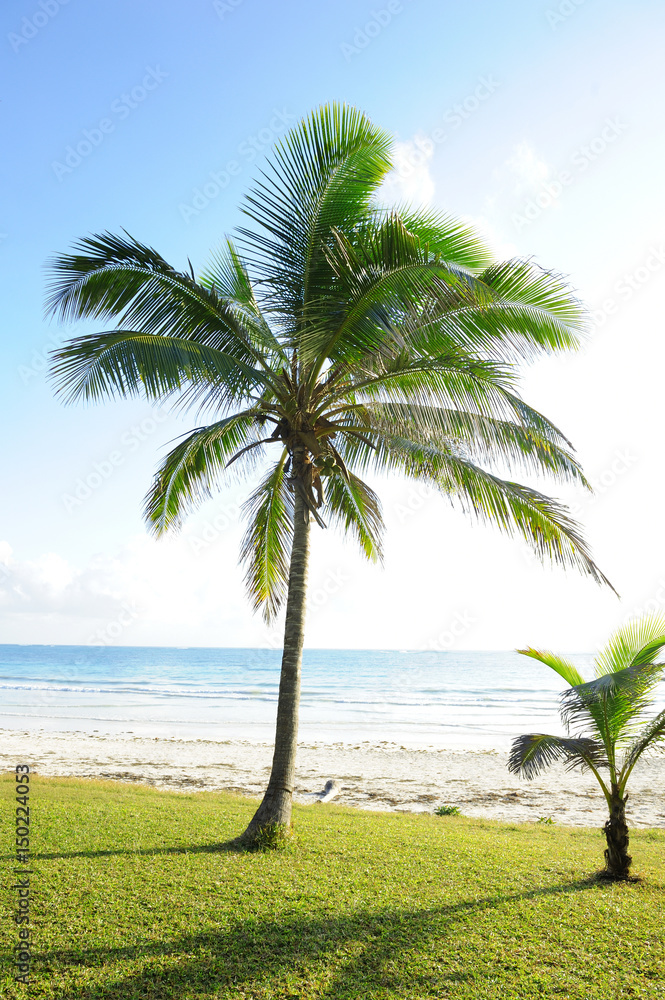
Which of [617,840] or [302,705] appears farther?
[302,705]

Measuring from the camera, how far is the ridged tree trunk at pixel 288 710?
726cm

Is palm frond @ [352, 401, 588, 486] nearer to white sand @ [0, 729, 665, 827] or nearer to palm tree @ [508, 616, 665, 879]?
palm tree @ [508, 616, 665, 879]

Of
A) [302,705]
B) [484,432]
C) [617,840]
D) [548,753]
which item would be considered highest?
[484,432]

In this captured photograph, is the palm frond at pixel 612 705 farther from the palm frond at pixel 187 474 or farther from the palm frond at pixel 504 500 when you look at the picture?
the palm frond at pixel 187 474

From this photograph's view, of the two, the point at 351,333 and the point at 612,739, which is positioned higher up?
the point at 351,333

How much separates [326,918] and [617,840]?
3.25 metres

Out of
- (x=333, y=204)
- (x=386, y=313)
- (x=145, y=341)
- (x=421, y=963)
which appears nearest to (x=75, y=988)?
(x=421, y=963)

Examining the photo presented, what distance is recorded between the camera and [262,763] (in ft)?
58.3

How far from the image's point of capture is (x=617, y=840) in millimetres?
6457

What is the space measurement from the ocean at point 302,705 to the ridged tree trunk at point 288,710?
16688 mm

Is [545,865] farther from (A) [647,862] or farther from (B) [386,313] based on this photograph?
(B) [386,313]

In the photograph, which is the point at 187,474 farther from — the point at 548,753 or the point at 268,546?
the point at 548,753

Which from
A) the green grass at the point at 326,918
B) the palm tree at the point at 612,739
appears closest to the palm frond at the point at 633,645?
the palm tree at the point at 612,739

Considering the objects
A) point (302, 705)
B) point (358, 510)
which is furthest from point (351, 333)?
point (302, 705)
